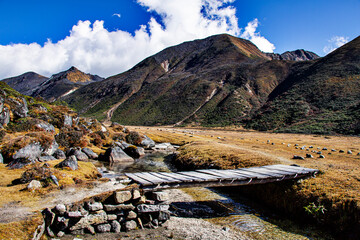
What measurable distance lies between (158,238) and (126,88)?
641ft

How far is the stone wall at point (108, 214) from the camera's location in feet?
27.6

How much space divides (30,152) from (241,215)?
19.1 m

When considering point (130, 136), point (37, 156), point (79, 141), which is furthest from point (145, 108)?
point (37, 156)

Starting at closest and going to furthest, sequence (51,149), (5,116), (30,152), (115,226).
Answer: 1. (115,226)
2. (30,152)
3. (51,149)
4. (5,116)

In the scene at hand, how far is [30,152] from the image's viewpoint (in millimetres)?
18984

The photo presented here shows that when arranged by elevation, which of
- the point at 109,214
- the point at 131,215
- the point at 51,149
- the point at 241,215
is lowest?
the point at 241,215

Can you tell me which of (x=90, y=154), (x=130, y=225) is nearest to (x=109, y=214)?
(x=130, y=225)

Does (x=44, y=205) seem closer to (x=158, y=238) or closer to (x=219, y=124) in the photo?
(x=158, y=238)

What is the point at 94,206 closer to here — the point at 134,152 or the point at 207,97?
the point at 134,152

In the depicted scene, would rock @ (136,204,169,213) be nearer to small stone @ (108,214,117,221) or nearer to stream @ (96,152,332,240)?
small stone @ (108,214,117,221)

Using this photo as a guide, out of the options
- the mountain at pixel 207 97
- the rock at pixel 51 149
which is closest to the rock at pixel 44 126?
the rock at pixel 51 149

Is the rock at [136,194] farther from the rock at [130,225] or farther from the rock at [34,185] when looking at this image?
the rock at [34,185]

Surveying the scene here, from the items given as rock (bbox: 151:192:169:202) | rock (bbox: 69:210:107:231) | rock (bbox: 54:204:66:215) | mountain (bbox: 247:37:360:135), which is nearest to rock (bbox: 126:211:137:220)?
rock (bbox: 69:210:107:231)

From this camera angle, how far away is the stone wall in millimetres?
8422
